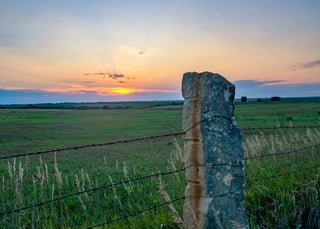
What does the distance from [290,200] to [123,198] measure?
486 centimetres

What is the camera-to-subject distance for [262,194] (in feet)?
13.9

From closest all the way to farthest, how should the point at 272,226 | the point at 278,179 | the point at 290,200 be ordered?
the point at 272,226
the point at 290,200
the point at 278,179

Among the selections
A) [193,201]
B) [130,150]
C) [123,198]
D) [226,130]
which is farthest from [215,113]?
[130,150]

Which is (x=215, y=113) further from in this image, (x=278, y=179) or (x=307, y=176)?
(x=307, y=176)

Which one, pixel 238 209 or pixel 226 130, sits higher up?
pixel 226 130

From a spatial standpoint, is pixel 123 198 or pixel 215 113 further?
pixel 123 198

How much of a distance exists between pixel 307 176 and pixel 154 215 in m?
2.38

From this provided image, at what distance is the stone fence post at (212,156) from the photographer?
286 cm

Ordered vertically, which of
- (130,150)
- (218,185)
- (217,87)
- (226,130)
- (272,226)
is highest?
(217,87)

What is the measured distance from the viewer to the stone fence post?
286 cm

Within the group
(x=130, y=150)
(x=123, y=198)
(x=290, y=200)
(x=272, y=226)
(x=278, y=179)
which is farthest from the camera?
(x=130, y=150)

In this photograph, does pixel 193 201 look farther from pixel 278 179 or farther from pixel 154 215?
pixel 278 179

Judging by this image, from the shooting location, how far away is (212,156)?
2865 mm

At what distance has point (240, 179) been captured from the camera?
301 centimetres
